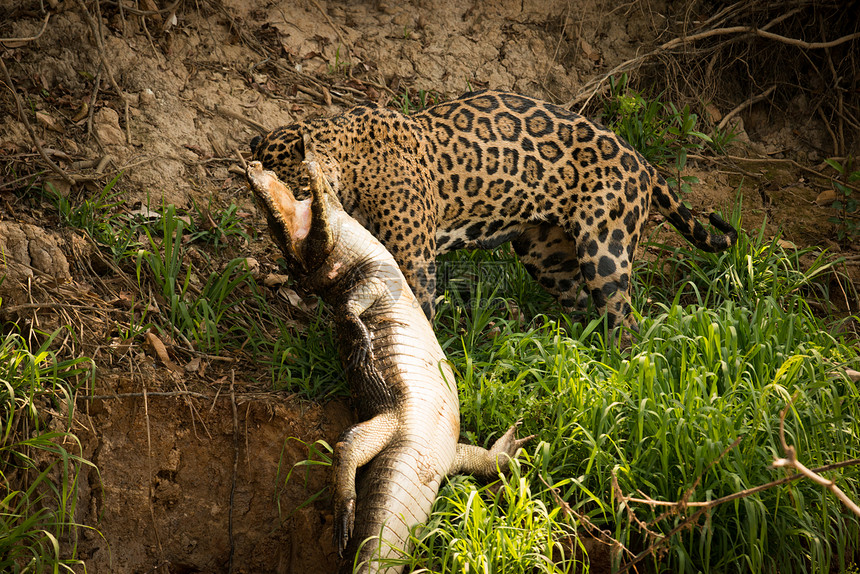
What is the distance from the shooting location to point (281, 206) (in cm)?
393

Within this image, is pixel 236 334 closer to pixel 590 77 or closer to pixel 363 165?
pixel 363 165

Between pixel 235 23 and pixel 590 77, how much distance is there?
340cm

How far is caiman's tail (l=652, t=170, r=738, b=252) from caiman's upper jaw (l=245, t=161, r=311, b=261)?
8.38 ft

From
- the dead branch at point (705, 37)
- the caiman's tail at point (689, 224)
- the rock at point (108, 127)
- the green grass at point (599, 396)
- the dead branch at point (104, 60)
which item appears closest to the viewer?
the green grass at point (599, 396)

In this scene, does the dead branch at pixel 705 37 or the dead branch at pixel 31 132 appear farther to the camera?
the dead branch at pixel 705 37

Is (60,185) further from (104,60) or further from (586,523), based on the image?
(586,523)

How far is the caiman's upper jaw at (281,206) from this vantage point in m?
3.78

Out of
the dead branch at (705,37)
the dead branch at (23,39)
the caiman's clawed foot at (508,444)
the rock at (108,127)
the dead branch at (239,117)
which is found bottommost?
the caiman's clawed foot at (508,444)

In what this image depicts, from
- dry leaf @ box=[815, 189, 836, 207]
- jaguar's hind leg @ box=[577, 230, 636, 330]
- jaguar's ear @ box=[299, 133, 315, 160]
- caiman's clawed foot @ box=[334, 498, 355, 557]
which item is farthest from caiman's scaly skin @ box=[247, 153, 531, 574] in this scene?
dry leaf @ box=[815, 189, 836, 207]

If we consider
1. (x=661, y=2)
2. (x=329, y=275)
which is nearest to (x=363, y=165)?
(x=329, y=275)

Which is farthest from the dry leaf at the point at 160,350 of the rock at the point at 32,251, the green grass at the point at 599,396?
the rock at the point at 32,251

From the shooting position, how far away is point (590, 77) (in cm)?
747

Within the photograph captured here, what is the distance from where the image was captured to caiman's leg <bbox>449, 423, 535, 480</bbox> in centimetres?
391

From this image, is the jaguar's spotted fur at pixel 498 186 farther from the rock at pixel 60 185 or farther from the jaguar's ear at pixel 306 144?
the rock at pixel 60 185
